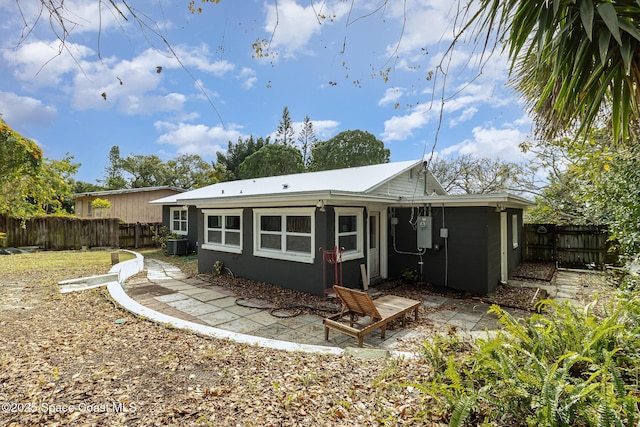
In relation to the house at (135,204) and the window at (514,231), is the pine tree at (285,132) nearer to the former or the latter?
the house at (135,204)

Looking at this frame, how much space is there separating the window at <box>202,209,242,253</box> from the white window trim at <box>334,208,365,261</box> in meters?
3.22

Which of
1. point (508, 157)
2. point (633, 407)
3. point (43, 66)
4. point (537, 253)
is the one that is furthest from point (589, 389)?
point (508, 157)

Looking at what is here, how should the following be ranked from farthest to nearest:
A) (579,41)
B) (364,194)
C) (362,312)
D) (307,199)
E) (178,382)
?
(364,194), (307,199), (362,312), (178,382), (579,41)

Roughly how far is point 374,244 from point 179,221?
468 inches

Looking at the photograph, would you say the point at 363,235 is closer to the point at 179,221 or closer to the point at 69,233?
the point at 179,221

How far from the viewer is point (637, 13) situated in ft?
7.78

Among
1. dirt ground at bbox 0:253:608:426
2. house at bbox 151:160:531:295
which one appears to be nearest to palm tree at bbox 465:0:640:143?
dirt ground at bbox 0:253:608:426

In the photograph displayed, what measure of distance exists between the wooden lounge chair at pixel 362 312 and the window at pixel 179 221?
1294 cm

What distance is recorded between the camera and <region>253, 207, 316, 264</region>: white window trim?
7.18m

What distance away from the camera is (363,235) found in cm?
808

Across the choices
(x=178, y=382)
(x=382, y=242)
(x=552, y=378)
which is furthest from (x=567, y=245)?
(x=178, y=382)

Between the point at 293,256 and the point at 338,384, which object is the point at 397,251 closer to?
the point at 293,256

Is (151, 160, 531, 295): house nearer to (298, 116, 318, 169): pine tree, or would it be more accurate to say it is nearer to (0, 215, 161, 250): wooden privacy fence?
(0, 215, 161, 250): wooden privacy fence

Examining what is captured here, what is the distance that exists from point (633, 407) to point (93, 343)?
18.2 feet
